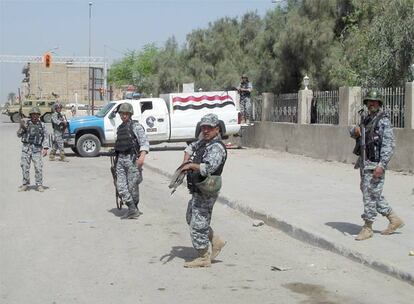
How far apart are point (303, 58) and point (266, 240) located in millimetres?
21188

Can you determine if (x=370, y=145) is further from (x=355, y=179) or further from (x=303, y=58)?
(x=303, y=58)

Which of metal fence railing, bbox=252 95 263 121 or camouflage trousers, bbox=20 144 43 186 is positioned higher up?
metal fence railing, bbox=252 95 263 121

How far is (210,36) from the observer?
45.2 meters

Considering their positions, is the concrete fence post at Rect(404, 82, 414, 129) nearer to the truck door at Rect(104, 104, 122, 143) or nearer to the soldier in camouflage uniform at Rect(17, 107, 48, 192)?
the soldier in camouflage uniform at Rect(17, 107, 48, 192)

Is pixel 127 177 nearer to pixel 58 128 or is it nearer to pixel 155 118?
pixel 58 128

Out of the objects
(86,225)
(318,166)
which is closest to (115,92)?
(318,166)

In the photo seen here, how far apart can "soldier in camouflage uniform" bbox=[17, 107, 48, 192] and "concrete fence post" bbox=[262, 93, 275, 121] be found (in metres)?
12.1

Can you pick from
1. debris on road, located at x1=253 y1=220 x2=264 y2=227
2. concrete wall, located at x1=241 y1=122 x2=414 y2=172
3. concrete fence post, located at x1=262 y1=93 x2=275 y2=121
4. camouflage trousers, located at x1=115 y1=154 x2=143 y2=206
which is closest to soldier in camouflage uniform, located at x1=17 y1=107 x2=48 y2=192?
camouflage trousers, located at x1=115 y1=154 x2=143 y2=206

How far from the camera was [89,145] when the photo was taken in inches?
914

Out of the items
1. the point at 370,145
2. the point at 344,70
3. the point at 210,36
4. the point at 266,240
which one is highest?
the point at 210,36

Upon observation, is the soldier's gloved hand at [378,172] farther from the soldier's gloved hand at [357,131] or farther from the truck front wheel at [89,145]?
the truck front wheel at [89,145]

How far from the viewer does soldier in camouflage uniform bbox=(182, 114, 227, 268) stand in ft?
22.9

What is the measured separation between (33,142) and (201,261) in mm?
7293

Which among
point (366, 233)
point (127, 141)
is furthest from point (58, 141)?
point (366, 233)
